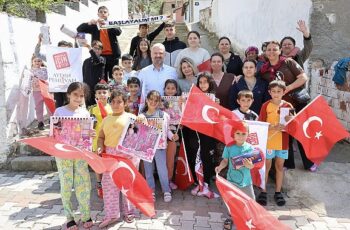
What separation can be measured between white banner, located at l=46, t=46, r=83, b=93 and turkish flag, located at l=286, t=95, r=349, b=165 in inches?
136

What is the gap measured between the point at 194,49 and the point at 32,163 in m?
3.16

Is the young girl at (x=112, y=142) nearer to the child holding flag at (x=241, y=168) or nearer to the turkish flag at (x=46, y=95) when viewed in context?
the child holding flag at (x=241, y=168)

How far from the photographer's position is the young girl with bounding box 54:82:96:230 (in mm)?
4168

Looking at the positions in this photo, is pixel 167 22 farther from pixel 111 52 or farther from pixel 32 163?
pixel 32 163

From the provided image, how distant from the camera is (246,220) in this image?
3848mm

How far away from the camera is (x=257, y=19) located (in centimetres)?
1161

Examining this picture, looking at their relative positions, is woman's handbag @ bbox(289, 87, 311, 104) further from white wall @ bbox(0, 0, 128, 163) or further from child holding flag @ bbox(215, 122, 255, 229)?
white wall @ bbox(0, 0, 128, 163)

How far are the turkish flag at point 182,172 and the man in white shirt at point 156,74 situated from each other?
0.90 metres

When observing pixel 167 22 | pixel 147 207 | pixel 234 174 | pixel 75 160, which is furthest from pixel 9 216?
pixel 167 22

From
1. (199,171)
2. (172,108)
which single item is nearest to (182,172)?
(199,171)

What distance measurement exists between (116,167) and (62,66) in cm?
259

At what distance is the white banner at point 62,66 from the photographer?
611cm

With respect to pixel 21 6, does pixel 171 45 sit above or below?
below

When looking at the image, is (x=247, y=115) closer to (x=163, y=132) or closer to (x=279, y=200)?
(x=163, y=132)
